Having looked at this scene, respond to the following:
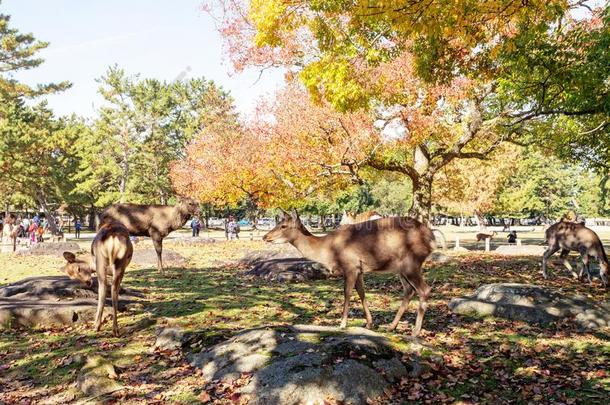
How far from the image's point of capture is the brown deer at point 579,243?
13.7 metres

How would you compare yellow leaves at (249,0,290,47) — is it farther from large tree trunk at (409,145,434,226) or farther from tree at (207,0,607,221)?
large tree trunk at (409,145,434,226)

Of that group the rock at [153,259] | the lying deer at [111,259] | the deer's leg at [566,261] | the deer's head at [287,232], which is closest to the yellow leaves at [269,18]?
the deer's head at [287,232]

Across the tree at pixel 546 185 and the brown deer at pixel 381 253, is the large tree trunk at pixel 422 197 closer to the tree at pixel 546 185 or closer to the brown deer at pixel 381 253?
the brown deer at pixel 381 253

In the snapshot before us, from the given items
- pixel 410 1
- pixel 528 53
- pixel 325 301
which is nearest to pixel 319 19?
pixel 528 53

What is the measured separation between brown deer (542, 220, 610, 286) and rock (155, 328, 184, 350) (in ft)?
37.8

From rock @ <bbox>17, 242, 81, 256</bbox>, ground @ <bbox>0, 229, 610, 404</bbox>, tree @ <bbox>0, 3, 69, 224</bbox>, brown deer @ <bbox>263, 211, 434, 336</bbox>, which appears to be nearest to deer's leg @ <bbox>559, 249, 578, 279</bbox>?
ground @ <bbox>0, 229, 610, 404</bbox>

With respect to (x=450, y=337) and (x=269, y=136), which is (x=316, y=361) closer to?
(x=450, y=337)

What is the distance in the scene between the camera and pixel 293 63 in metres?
18.5

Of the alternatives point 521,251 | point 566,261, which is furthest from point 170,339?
point 521,251

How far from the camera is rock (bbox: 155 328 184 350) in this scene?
7701 millimetres

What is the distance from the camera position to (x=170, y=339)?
7.87 metres

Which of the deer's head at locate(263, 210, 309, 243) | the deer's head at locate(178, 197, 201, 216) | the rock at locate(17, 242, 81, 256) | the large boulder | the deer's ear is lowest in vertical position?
the large boulder

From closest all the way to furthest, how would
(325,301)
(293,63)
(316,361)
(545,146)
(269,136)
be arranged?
1. (316,361)
2. (325,301)
3. (293,63)
4. (545,146)
5. (269,136)

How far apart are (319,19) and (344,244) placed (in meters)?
6.42
